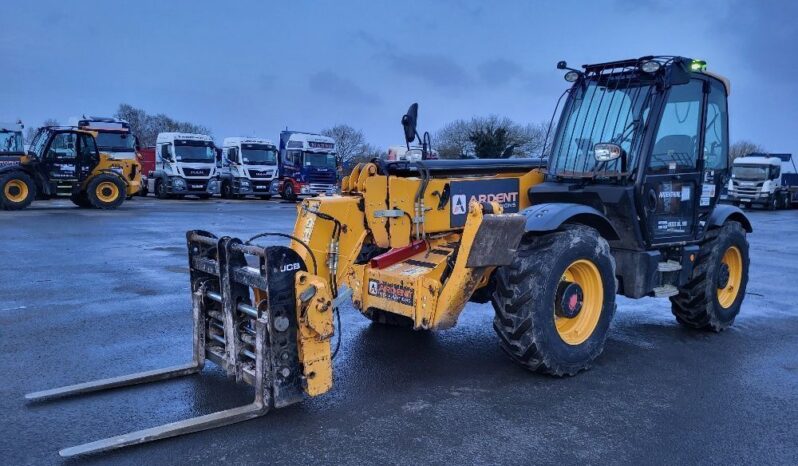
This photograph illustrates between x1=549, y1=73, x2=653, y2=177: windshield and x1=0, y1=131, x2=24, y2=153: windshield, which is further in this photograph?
x1=0, y1=131, x2=24, y2=153: windshield

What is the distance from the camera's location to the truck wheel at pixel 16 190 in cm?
2117

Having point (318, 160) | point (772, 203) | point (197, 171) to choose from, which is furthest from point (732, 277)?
point (772, 203)

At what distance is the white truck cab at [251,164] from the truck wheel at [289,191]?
749 mm

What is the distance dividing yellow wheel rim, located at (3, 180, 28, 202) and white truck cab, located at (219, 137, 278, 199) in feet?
37.0

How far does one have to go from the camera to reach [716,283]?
21.4 feet

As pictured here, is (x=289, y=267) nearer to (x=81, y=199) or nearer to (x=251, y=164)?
(x=81, y=199)

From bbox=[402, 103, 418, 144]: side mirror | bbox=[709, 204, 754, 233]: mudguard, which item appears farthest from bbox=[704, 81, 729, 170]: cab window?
bbox=[402, 103, 418, 144]: side mirror

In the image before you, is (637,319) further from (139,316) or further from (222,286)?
(139,316)

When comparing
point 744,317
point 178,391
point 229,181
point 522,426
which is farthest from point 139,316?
point 229,181

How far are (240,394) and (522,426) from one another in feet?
6.54

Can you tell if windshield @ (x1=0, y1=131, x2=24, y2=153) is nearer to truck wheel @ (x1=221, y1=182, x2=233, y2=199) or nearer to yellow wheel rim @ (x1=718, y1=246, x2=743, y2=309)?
truck wheel @ (x1=221, y1=182, x2=233, y2=199)

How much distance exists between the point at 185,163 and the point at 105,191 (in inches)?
286

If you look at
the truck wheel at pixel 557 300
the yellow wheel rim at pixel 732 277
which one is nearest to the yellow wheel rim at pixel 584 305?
the truck wheel at pixel 557 300

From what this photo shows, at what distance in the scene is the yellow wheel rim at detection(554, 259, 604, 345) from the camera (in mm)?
5383
